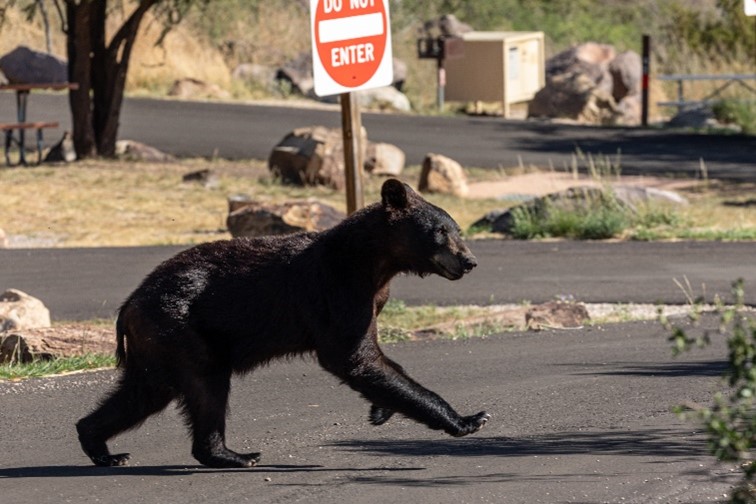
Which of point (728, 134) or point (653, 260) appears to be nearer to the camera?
point (653, 260)

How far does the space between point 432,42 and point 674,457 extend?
30.6m

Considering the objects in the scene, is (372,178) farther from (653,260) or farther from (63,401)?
(63,401)

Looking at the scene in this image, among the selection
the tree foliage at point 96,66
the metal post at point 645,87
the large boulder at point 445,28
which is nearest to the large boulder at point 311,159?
the tree foliage at point 96,66

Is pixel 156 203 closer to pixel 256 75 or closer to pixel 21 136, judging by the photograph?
pixel 21 136

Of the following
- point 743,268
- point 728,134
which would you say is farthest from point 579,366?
point 728,134

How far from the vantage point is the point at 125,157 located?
85.6 ft

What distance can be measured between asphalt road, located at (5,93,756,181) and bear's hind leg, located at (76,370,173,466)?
61.0 ft

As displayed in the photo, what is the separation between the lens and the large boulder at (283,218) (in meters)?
16.6

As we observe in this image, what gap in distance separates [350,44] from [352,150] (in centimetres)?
120

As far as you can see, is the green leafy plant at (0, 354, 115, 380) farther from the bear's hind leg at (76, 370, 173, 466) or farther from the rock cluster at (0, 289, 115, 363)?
the bear's hind leg at (76, 370, 173, 466)

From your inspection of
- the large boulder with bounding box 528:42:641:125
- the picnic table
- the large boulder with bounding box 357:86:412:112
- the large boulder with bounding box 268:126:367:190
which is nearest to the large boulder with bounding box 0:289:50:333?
the large boulder with bounding box 268:126:367:190

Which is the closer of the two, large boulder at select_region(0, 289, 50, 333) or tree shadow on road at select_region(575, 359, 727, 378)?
tree shadow on road at select_region(575, 359, 727, 378)

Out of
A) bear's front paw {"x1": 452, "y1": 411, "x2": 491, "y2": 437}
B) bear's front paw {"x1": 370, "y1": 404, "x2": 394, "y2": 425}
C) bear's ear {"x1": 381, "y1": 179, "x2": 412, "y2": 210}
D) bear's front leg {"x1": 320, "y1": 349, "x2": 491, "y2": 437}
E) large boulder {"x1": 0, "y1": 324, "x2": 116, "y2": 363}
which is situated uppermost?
bear's ear {"x1": 381, "y1": 179, "x2": 412, "y2": 210}

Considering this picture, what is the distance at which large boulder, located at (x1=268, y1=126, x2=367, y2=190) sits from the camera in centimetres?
2298
